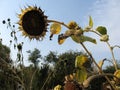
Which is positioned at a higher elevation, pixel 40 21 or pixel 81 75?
pixel 40 21

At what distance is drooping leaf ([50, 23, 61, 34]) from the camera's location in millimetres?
1271

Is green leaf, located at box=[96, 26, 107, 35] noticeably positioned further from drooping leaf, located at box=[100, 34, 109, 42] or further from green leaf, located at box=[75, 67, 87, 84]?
green leaf, located at box=[75, 67, 87, 84]

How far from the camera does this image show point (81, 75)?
3.56 ft

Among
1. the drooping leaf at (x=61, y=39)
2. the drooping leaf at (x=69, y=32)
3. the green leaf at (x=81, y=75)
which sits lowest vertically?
the green leaf at (x=81, y=75)

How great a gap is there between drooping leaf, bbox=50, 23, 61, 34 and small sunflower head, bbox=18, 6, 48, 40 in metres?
0.05

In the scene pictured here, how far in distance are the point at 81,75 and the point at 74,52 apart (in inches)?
1297

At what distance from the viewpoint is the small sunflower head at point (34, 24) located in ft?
3.95

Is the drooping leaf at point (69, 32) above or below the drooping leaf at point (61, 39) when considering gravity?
below

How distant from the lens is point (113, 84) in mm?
1145

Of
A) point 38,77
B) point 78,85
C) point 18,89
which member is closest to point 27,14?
point 78,85

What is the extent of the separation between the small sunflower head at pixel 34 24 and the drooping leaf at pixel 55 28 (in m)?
0.05

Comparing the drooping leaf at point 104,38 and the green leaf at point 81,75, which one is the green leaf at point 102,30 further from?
the green leaf at point 81,75

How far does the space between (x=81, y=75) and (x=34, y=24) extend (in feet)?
0.78

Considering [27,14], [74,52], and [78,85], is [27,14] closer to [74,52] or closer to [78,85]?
[78,85]
